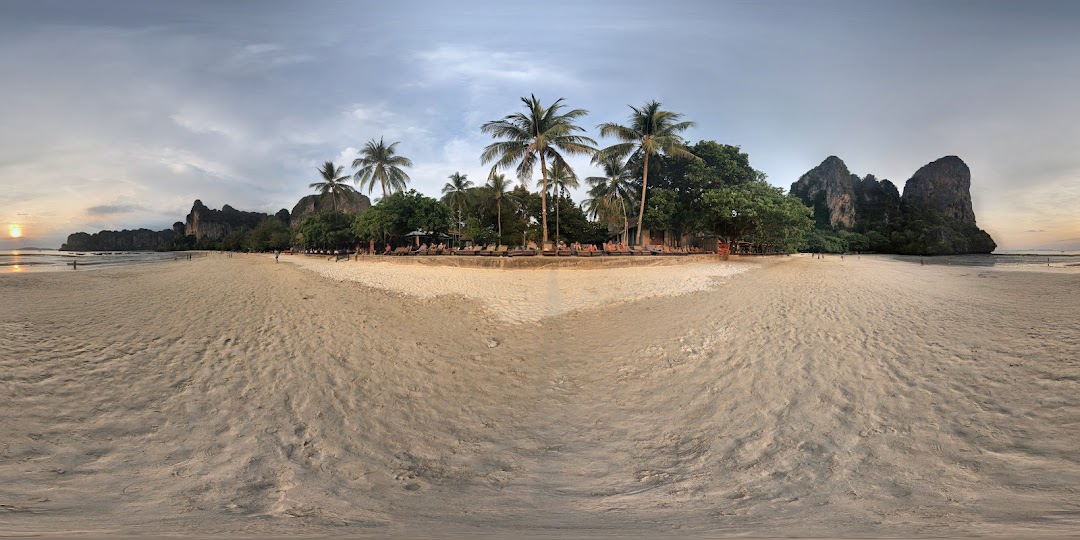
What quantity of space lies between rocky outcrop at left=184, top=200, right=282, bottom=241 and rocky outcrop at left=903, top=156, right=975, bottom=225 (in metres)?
175

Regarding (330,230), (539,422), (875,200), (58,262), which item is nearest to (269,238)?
(330,230)

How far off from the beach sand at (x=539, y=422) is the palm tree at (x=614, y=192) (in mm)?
29857

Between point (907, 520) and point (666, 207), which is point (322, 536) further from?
point (666, 207)

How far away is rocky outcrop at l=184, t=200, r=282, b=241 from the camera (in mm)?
132875

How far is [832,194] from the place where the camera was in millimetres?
87250

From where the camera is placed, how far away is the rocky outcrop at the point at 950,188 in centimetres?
8675

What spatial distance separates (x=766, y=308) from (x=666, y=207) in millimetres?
27103

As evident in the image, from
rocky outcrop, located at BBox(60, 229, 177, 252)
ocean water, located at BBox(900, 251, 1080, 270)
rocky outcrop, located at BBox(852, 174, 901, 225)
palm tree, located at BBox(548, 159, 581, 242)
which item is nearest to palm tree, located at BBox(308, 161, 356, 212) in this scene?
palm tree, located at BBox(548, 159, 581, 242)

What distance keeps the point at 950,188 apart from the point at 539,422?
4751 inches

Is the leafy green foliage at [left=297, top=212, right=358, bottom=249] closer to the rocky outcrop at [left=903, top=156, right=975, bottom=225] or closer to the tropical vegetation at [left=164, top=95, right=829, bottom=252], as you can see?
the tropical vegetation at [left=164, top=95, right=829, bottom=252]

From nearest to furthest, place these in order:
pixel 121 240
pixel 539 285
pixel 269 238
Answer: pixel 539 285 → pixel 269 238 → pixel 121 240

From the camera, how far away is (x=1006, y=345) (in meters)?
7.07

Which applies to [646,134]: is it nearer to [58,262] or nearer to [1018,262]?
[1018,262]

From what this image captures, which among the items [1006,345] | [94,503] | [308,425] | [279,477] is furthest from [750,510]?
[1006,345]
